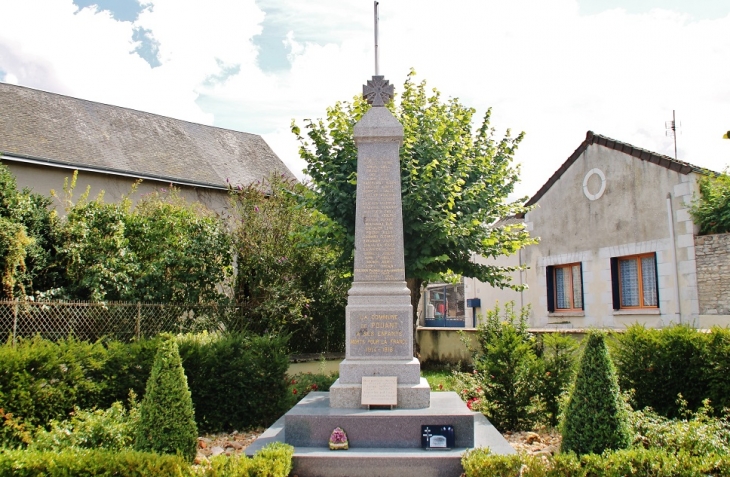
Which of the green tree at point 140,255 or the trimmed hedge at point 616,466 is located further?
the green tree at point 140,255

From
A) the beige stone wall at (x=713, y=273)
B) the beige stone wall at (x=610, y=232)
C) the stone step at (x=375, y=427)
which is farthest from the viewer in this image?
the beige stone wall at (x=610, y=232)

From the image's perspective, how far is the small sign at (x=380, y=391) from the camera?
6.39 m

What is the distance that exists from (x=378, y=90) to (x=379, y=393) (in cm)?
388

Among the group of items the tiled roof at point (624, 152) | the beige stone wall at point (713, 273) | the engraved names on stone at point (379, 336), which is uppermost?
the tiled roof at point (624, 152)

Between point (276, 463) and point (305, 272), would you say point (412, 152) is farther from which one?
point (276, 463)

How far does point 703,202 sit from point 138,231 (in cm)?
1187

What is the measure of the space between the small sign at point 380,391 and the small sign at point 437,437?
64 centimetres

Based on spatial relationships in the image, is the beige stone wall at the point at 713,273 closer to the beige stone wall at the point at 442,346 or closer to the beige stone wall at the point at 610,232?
the beige stone wall at the point at 610,232

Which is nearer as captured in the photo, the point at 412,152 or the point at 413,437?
the point at 413,437

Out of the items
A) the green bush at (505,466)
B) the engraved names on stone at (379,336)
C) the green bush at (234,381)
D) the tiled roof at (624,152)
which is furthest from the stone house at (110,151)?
the green bush at (505,466)

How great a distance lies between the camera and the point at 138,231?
41.4 feet

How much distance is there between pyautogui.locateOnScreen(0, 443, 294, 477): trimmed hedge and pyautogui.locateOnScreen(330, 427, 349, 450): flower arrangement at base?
48.0 inches

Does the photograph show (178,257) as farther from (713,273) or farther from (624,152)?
(713,273)

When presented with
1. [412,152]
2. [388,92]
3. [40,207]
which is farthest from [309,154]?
[40,207]
